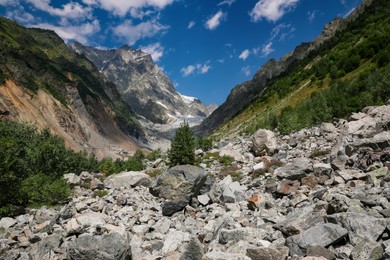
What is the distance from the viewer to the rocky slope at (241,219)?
8359 mm

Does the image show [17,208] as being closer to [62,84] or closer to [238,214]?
[238,214]

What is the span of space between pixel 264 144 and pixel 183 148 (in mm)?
8155

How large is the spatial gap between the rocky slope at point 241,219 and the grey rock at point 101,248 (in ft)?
0.11

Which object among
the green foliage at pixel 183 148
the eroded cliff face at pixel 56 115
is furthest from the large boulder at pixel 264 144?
the eroded cliff face at pixel 56 115

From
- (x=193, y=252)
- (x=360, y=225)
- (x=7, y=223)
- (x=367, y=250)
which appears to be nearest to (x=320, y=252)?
(x=367, y=250)

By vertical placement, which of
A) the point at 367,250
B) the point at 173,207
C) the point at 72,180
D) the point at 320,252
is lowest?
the point at 367,250

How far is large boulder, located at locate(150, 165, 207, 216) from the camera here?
1695 cm

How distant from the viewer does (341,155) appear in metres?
17.1

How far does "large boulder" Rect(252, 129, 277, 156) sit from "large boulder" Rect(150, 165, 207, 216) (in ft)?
41.7

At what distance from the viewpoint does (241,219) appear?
12.2 metres

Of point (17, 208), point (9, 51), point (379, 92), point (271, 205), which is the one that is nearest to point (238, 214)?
point (271, 205)

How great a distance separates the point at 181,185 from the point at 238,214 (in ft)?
19.3

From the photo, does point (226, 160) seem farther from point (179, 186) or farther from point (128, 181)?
point (179, 186)

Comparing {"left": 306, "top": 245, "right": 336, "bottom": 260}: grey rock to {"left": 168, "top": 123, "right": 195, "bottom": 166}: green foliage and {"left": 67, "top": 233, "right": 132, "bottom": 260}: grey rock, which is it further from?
{"left": 168, "top": 123, "right": 195, "bottom": 166}: green foliage
